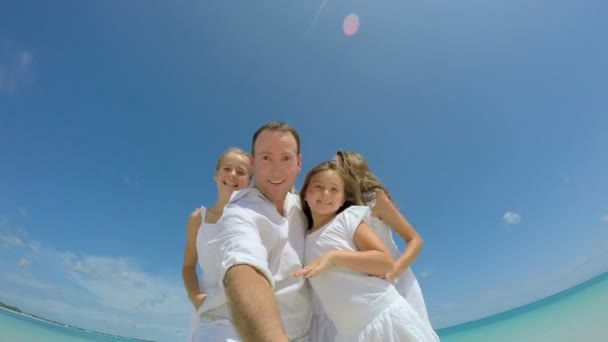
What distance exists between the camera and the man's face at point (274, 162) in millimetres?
1847

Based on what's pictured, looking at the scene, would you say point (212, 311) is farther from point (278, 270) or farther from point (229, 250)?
point (229, 250)

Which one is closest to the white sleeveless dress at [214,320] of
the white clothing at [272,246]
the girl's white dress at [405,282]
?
the white clothing at [272,246]

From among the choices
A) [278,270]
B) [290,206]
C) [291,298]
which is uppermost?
[290,206]

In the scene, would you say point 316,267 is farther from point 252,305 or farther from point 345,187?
point 345,187

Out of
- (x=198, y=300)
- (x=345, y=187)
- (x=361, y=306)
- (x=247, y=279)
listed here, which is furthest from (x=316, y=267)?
(x=198, y=300)

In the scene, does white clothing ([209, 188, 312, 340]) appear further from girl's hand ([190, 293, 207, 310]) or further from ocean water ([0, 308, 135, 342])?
ocean water ([0, 308, 135, 342])

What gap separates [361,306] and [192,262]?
1839 mm

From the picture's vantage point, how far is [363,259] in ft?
6.12

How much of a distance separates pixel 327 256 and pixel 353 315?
16.1 inches

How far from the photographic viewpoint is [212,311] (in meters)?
1.83

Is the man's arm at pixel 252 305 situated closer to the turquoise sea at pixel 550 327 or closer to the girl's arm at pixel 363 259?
the girl's arm at pixel 363 259

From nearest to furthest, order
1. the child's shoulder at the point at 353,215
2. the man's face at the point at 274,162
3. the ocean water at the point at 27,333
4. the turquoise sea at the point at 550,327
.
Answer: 1. the man's face at the point at 274,162
2. the child's shoulder at the point at 353,215
3. the turquoise sea at the point at 550,327
4. the ocean water at the point at 27,333

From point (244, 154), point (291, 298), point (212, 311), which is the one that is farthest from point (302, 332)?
point (244, 154)

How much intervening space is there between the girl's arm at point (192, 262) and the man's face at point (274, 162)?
1.03m
